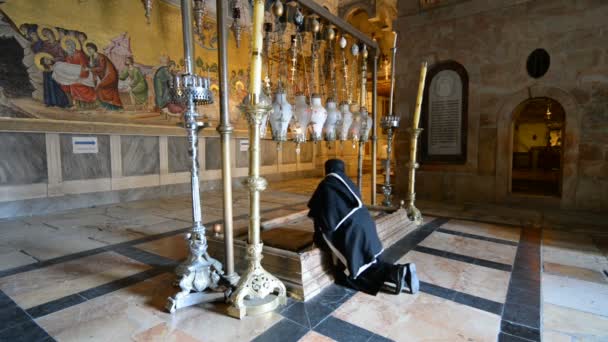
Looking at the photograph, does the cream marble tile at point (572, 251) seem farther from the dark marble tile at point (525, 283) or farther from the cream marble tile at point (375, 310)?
the cream marble tile at point (375, 310)

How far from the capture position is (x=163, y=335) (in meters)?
1.94

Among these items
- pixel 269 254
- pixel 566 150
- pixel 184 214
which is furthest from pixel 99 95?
pixel 566 150

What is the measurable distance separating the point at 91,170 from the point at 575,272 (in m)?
7.97

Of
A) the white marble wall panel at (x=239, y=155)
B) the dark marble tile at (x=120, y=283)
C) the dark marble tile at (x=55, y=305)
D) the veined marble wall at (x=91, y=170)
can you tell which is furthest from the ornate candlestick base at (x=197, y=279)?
the white marble wall panel at (x=239, y=155)

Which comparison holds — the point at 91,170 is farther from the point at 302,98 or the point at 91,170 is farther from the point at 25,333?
the point at 302,98

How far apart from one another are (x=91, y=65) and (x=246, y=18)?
4104 millimetres

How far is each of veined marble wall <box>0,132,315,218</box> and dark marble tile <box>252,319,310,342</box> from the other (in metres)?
6.08

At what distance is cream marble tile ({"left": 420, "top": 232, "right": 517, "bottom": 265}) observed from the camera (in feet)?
11.1

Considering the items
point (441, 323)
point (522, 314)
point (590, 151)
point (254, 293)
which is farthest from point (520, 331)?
point (590, 151)

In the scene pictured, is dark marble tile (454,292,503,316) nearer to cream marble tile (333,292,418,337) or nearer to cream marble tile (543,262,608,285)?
cream marble tile (333,292,418,337)

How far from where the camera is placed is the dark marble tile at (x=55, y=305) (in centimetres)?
223

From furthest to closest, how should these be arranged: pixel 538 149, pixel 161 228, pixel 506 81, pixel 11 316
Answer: pixel 538 149, pixel 506 81, pixel 161 228, pixel 11 316

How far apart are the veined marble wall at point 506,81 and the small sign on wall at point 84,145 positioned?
270 inches

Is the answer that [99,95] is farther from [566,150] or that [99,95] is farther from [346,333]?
[566,150]
